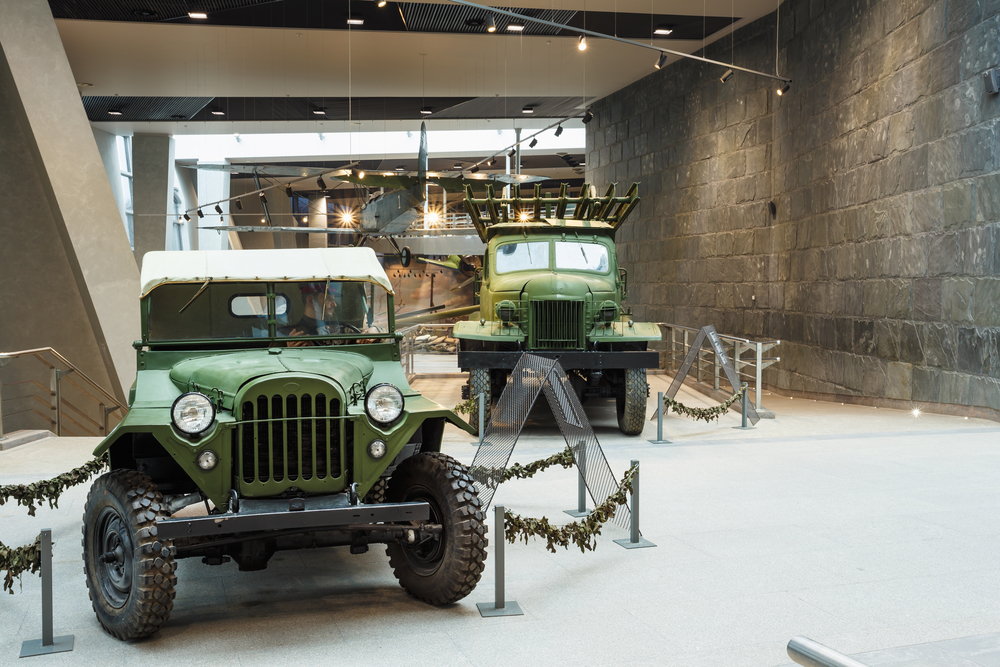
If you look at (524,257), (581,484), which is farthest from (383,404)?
(524,257)

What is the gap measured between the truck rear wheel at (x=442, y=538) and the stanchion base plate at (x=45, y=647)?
5.05 ft

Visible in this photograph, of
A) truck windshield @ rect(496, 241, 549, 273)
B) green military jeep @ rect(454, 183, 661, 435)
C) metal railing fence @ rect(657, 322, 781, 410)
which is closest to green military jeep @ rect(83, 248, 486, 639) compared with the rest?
green military jeep @ rect(454, 183, 661, 435)

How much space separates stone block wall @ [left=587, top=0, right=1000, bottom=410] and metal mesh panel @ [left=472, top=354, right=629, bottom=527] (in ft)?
21.4

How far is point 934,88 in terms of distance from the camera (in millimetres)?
10406

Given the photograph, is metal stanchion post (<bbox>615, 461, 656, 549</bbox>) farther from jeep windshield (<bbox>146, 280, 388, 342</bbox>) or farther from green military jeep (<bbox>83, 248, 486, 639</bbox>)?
jeep windshield (<bbox>146, 280, 388, 342</bbox>)

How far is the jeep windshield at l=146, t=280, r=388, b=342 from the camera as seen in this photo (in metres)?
5.02

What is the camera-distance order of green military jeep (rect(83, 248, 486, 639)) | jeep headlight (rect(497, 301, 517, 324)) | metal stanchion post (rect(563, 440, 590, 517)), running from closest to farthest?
1. green military jeep (rect(83, 248, 486, 639))
2. metal stanchion post (rect(563, 440, 590, 517))
3. jeep headlight (rect(497, 301, 517, 324))

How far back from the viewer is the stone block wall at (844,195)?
9.93 metres

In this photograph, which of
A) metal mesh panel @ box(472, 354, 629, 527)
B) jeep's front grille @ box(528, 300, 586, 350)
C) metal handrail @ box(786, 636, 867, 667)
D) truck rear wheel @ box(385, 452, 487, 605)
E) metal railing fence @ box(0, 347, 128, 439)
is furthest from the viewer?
metal railing fence @ box(0, 347, 128, 439)

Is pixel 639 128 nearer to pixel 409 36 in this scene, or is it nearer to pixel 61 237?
pixel 409 36

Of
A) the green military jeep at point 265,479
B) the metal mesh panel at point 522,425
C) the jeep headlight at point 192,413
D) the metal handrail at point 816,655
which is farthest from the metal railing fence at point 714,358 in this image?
the metal handrail at point 816,655

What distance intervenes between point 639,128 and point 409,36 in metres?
6.09

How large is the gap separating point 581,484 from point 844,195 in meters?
8.41

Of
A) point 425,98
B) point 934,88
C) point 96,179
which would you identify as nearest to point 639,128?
point 425,98
